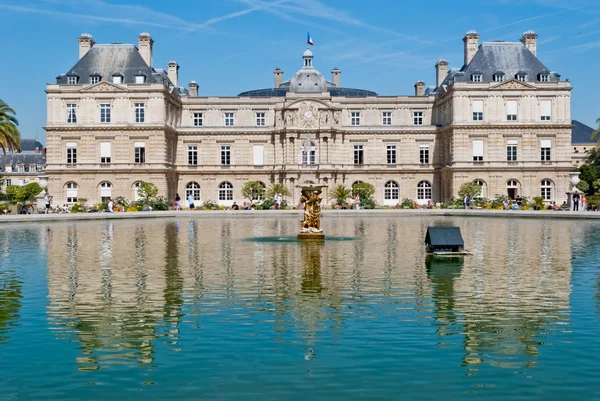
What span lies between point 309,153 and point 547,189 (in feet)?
76.6

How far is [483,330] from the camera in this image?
1171cm

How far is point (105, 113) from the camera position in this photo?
64688 millimetres

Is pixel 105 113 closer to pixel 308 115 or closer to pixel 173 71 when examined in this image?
pixel 173 71

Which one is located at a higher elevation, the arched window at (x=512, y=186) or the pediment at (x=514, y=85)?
the pediment at (x=514, y=85)

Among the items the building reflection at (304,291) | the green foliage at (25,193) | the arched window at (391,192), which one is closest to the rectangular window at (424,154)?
the arched window at (391,192)

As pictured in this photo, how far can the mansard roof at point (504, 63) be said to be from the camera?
65125mm

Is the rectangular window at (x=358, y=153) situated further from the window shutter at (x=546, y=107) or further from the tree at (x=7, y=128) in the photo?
the tree at (x=7, y=128)

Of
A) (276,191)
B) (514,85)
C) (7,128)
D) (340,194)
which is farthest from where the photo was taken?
(276,191)

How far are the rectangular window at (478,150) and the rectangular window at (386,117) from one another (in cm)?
1045

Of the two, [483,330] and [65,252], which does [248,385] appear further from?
[65,252]

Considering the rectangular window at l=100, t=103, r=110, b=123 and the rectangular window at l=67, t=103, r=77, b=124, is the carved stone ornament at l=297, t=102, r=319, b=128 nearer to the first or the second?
the rectangular window at l=100, t=103, r=110, b=123

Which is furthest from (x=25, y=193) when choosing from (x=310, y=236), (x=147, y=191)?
(x=310, y=236)

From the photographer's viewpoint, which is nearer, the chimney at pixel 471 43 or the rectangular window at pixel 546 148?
the rectangular window at pixel 546 148

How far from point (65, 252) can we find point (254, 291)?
11171 millimetres
